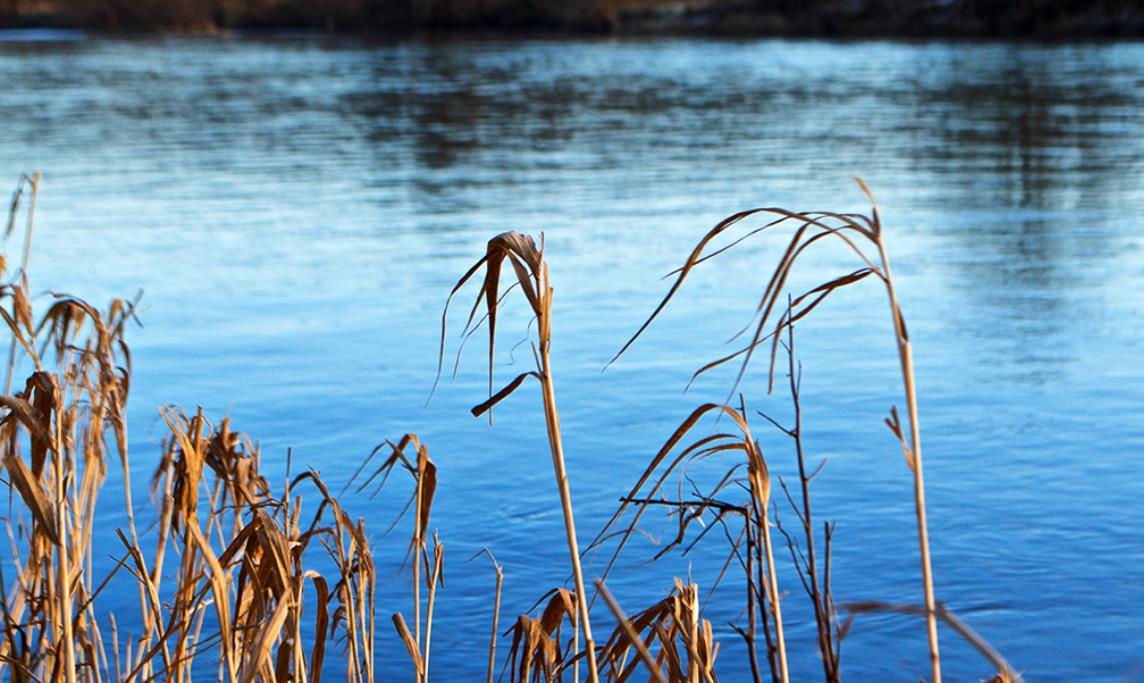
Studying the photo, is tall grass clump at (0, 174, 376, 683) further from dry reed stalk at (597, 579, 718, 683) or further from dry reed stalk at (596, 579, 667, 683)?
dry reed stalk at (596, 579, 667, 683)

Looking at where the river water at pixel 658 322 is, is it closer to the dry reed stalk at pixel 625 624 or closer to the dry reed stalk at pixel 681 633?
the dry reed stalk at pixel 681 633

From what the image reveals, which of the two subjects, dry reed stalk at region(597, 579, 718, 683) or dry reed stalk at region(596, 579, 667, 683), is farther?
dry reed stalk at region(597, 579, 718, 683)

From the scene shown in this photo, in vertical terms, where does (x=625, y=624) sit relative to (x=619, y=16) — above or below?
below

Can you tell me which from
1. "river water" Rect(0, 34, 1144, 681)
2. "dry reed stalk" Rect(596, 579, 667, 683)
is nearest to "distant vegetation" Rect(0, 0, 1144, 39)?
"river water" Rect(0, 34, 1144, 681)

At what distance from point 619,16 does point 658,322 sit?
55834 millimetres

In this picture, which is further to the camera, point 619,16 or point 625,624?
point 619,16

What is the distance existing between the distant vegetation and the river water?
23.4m

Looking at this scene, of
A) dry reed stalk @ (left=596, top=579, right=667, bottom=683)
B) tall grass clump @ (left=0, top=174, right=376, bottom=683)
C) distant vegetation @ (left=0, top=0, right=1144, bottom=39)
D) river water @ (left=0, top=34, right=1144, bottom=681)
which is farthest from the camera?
distant vegetation @ (left=0, top=0, right=1144, bottom=39)

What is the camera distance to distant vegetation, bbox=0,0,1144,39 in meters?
45.4

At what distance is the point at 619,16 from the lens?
62.8 m

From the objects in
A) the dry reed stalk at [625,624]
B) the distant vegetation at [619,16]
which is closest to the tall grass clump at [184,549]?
the dry reed stalk at [625,624]

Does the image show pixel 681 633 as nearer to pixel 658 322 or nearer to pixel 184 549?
pixel 184 549

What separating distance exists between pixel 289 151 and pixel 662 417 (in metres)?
13.5

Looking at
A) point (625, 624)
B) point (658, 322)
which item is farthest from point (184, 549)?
point (658, 322)
